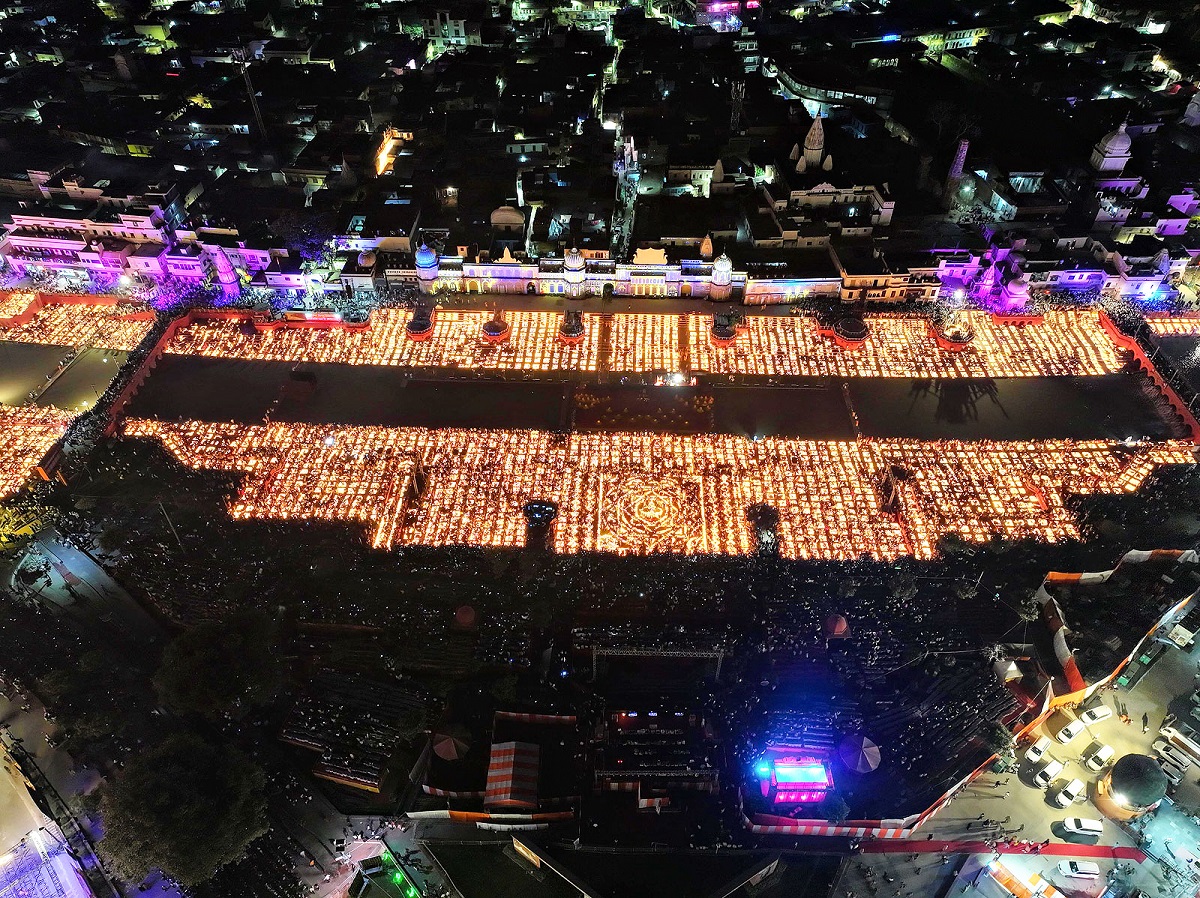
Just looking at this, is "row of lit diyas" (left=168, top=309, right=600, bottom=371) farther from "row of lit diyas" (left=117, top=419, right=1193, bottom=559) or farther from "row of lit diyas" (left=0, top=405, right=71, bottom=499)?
"row of lit diyas" (left=0, top=405, right=71, bottom=499)

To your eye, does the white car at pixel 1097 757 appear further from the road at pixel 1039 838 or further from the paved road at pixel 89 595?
the paved road at pixel 89 595

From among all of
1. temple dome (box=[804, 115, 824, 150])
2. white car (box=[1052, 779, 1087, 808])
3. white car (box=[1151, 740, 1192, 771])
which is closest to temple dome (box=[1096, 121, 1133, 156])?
temple dome (box=[804, 115, 824, 150])

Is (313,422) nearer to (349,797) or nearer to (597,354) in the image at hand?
(597,354)

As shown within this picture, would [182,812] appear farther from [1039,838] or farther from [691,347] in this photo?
[691,347]

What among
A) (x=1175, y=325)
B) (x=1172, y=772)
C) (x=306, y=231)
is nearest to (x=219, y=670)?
(x=306, y=231)

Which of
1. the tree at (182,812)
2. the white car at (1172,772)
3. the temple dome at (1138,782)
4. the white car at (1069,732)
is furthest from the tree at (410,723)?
the white car at (1172,772)

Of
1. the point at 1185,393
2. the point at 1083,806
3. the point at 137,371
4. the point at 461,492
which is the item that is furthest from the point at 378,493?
the point at 1185,393
